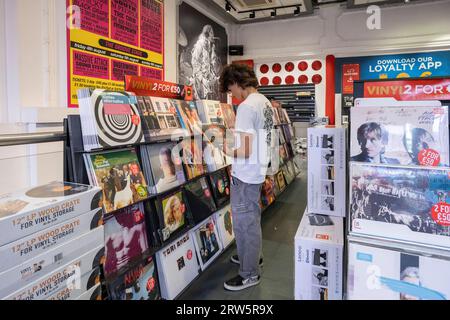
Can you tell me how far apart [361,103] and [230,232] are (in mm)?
2063

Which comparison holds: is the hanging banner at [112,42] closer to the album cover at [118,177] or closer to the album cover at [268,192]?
the album cover at [118,177]

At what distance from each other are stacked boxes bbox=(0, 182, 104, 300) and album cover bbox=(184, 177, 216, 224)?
1.17 m

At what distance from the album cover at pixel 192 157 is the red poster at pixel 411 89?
1.33 meters

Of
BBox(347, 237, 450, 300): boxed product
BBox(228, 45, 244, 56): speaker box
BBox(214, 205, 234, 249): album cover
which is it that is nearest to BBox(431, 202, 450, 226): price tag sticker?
BBox(347, 237, 450, 300): boxed product

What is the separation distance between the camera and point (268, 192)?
4324 mm

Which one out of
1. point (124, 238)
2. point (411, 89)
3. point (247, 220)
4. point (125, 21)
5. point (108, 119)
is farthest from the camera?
point (125, 21)

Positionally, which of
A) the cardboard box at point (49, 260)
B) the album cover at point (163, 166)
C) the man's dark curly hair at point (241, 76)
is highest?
the man's dark curly hair at point (241, 76)

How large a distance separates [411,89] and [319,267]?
3.28ft

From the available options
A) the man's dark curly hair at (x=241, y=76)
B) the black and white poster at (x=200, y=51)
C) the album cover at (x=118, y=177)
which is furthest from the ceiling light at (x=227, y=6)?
the album cover at (x=118, y=177)

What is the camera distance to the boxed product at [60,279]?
1.10 meters

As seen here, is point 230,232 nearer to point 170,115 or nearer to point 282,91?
point 170,115

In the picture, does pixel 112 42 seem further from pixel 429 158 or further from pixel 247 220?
pixel 429 158

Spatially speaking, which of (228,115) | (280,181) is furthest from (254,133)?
(280,181)
